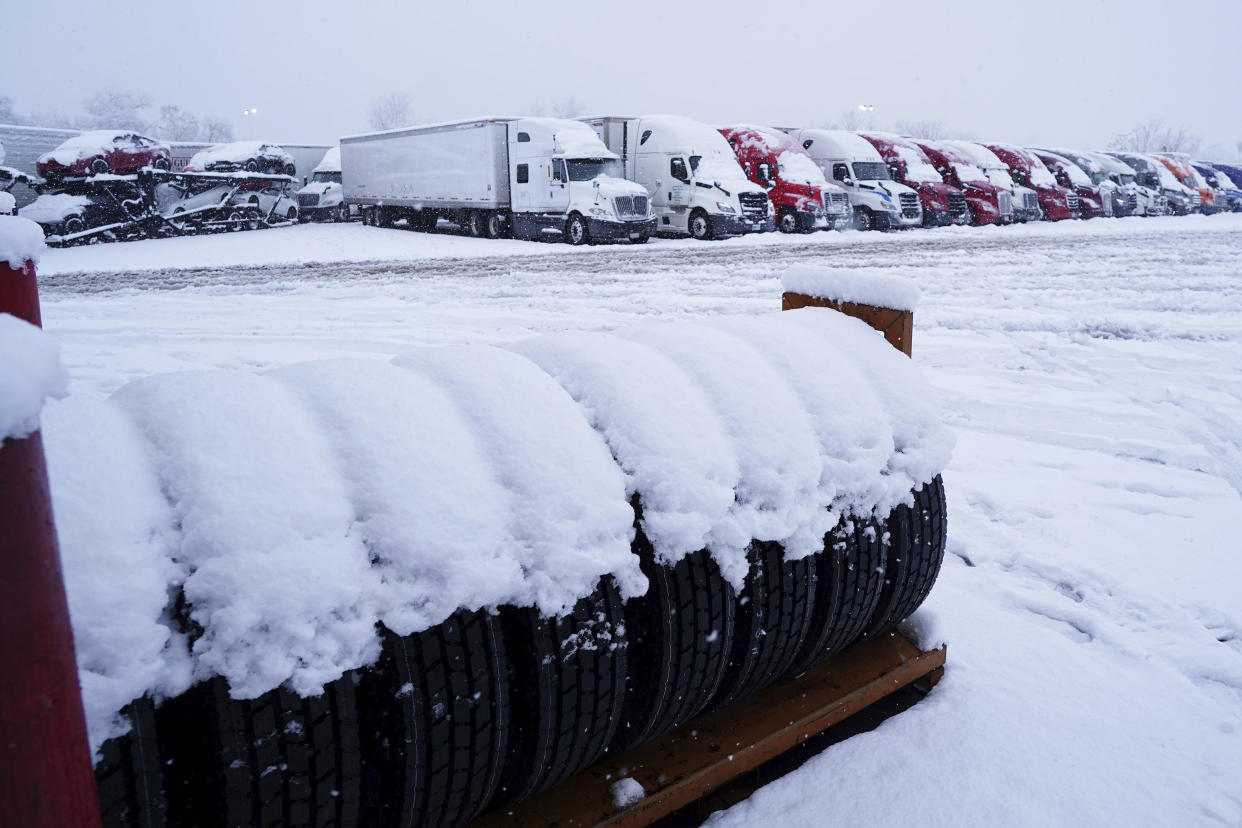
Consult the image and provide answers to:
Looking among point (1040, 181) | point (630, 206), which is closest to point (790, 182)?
point (630, 206)

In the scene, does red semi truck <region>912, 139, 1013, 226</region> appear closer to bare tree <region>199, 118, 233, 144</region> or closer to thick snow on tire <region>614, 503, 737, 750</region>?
thick snow on tire <region>614, 503, 737, 750</region>

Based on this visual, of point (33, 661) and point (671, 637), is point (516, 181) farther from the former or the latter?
point (33, 661)

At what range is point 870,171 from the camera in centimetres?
2458

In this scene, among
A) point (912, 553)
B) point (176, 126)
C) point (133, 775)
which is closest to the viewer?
point (133, 775)

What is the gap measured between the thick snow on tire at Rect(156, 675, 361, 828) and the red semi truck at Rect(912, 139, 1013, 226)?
2742 cm

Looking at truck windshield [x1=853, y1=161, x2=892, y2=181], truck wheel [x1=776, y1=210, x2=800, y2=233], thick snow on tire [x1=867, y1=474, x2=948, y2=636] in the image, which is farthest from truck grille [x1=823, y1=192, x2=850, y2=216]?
thick snow on tire [x1=867, y1=474, x2=948, y2=636]

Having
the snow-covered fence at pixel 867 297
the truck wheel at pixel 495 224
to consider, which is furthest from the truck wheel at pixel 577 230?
the snow-covered fence at pixel 867 297

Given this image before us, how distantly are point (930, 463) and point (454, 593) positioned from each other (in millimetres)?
1494

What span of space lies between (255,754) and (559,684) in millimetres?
575

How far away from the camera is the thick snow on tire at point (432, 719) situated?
157 centimetres

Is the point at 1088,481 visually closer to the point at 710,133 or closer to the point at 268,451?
the point at 268,451

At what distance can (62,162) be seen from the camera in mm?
20297

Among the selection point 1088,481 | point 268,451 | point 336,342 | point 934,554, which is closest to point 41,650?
point 268,451

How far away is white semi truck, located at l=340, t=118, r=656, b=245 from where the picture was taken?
1947 centimetres
